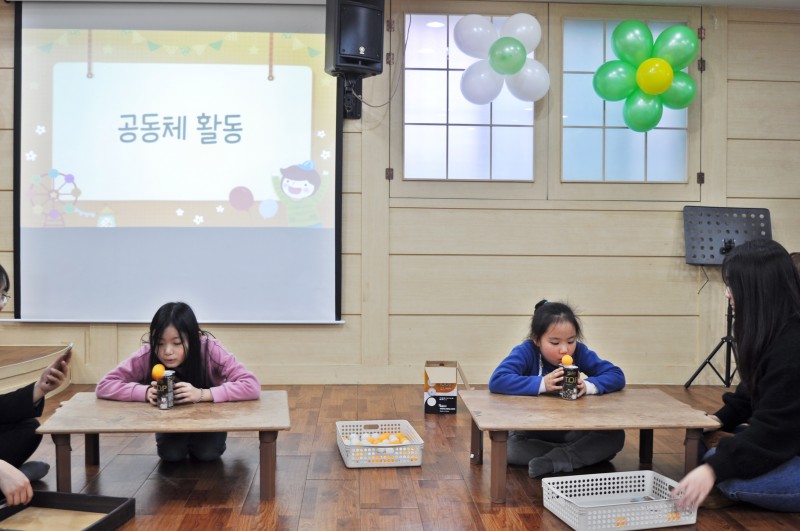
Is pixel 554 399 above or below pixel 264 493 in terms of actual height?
above

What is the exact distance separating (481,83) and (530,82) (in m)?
0.30

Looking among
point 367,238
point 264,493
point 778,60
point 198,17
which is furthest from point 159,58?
point 778,60

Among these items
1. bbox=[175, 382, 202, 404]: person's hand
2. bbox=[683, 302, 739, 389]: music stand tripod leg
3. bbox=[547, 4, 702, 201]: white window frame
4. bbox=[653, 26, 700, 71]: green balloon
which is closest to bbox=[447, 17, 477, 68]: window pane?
bbox=[547, 4, 702, 201]: white window frame

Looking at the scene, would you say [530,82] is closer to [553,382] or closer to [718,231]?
[718,231]

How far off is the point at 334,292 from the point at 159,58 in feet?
6.26

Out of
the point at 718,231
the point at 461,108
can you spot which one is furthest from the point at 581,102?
the point at 718,231

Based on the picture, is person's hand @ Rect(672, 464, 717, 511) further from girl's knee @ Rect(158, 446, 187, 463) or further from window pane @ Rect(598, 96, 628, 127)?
window pane @ Rect(598, 96, 628, 127)

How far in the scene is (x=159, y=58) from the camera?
5145mm

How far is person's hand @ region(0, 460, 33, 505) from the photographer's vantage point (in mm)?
2309

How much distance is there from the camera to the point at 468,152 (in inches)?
209

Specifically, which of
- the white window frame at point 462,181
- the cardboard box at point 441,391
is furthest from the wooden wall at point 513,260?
the cardboard box at point 441,391

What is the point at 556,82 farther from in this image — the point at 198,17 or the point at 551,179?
the point at 198,17

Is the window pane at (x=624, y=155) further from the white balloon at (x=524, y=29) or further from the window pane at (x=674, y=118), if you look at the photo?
the white balloon at (x=524, y=29)

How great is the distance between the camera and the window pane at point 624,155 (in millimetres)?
5367
